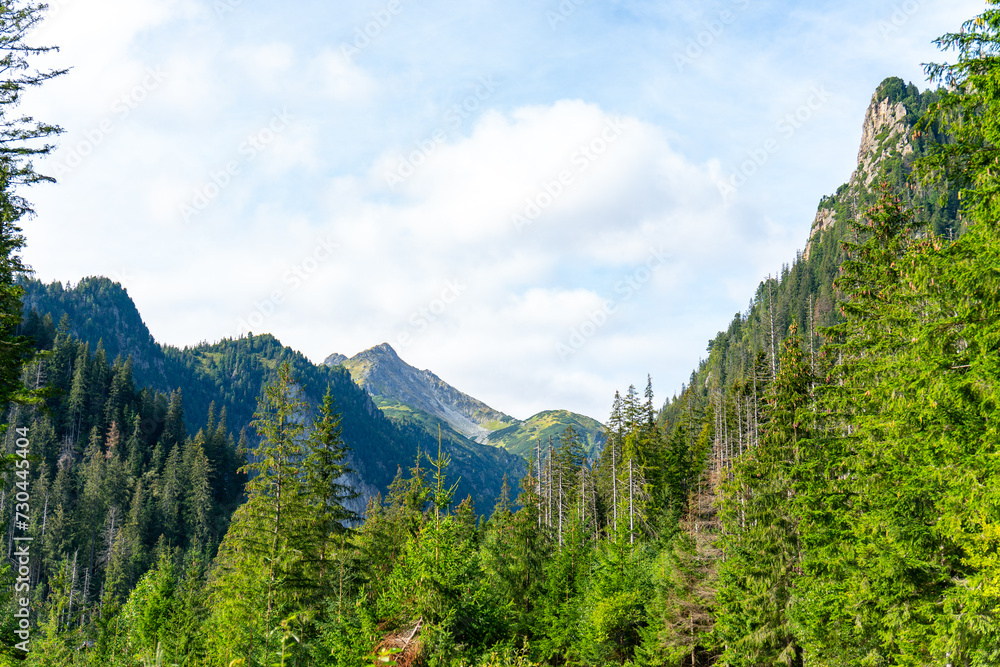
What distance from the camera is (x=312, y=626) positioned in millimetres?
21453

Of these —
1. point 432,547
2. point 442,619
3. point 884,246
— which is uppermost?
point 884,246

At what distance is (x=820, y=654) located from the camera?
1697 centimetres

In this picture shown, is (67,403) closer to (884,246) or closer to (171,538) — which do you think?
(171,538)

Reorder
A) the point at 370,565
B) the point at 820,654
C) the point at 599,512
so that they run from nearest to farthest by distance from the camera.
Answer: the point at 820,654
the point at 370,565
the point at 599,512

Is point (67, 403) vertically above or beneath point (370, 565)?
above

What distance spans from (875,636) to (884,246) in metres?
10.7

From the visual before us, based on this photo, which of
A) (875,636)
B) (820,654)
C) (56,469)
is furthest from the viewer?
(56,469)

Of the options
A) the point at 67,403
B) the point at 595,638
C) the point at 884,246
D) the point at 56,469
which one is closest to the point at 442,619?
the point at 595,638

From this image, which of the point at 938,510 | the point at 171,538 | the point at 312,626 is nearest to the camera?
the point at 938,510

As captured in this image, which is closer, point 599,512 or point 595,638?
point 595,638

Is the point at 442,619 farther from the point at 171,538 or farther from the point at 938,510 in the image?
the point at 171,538

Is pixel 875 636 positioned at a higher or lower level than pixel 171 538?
higher

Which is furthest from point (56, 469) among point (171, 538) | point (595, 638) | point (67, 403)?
point (595, 638)

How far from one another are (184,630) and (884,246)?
83.6 ft
